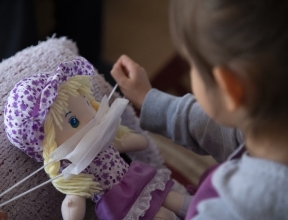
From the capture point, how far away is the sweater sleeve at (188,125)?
0.74 meters

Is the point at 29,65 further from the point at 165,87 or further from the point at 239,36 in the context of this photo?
the point at 165,87

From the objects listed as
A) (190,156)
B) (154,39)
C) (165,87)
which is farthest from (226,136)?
(154,39)

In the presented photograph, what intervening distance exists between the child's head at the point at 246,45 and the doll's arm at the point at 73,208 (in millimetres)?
289

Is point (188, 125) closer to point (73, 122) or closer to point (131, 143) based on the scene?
point (131, 143)

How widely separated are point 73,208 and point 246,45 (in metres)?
0.35

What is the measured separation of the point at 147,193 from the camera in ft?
2.27

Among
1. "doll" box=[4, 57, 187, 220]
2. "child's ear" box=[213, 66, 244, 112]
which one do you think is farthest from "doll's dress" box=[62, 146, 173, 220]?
"child's ear" box=[213, 66, 244, 112]

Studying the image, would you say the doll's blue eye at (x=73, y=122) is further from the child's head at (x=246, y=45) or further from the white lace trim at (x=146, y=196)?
the child's head at (x=246, y=45)

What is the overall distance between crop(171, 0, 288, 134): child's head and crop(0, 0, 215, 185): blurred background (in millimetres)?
649

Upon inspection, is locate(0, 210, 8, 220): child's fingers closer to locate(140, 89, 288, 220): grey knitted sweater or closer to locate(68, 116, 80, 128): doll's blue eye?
locate(68, 116, 80, 128): doll's blue eye

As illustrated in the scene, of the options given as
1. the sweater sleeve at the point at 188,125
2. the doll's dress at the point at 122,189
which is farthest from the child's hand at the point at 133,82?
the doll's dress at the point at 122,189

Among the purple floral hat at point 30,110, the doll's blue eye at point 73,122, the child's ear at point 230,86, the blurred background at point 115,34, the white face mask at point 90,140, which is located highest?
the child's ear at point 230,86

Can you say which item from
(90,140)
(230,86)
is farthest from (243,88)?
(90,140)

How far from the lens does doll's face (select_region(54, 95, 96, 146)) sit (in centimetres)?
65
